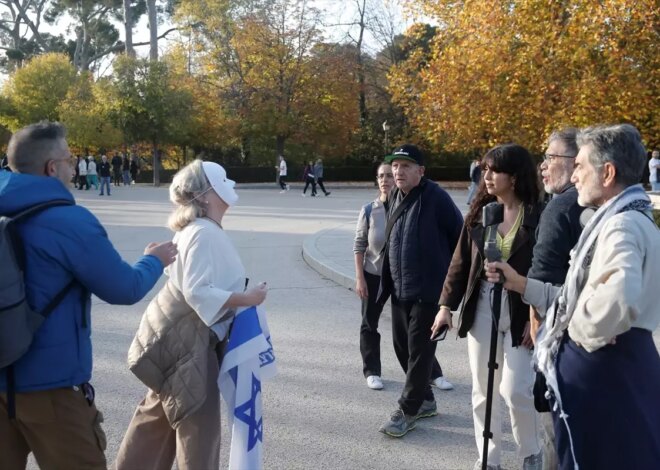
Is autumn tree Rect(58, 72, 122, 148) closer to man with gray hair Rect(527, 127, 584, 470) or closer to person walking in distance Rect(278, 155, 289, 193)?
person walking in distance Rect(278, 155, 289, 193)

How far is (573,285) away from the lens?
2.57 meters

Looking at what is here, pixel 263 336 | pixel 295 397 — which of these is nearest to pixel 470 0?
pixel 295 397

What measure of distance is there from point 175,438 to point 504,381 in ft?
5.79

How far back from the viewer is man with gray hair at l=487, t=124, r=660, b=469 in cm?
235

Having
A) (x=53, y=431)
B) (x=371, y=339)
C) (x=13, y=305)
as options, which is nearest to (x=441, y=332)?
(x=371, y=339)

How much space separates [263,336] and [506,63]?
1773 cm

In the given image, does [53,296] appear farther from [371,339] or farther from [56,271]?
[371,339]

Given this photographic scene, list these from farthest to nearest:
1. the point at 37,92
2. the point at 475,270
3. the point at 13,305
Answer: the point at 37,92 → the point at 475,270 → the point at 13,305

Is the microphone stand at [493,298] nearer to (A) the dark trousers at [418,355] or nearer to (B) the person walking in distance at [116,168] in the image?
(A) the dark trousers at [418,355]

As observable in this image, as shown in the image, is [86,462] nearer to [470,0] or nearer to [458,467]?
[458,467]

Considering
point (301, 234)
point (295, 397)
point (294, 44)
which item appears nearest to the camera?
point (295, 397)

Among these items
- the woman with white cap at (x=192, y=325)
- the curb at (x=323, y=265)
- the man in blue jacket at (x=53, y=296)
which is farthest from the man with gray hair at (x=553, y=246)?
the curb at (x=323, y=265)

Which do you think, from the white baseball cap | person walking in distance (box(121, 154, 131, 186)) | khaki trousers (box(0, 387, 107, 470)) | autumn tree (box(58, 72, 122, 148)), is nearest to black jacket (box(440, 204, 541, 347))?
the white baseball cap

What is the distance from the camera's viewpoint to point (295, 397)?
5.08 meters
